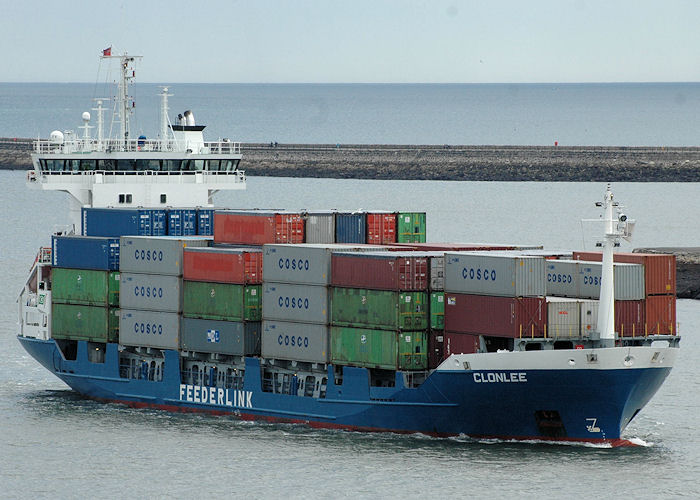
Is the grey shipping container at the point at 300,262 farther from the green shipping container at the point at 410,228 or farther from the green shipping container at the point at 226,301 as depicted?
the green shipping container at the point at 410,228

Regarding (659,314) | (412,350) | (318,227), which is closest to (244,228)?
(318,227)

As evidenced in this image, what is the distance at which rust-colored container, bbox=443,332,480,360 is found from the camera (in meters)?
36.8

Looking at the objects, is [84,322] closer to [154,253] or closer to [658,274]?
[154,253]

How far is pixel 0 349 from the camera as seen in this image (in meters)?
53.2

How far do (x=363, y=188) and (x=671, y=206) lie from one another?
27.8m

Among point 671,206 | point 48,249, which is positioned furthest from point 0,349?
point 671,206

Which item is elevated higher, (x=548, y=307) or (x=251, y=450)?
(x=548, y=307)

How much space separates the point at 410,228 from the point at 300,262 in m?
5.58

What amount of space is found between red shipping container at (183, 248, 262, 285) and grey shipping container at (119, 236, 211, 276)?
939mm

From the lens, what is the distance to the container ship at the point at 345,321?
1416 inches

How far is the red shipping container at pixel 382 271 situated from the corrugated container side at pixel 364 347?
3.98 feet

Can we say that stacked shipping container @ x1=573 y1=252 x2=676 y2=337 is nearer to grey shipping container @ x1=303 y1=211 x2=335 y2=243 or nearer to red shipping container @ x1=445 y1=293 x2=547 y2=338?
red shipping container @ x1=445 y1=293 x2=547 y2=338

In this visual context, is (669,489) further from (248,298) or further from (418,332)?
(248,298)

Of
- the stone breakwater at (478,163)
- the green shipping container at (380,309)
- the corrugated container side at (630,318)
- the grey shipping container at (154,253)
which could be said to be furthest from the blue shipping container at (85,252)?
the stone breakwater at (478,163)
